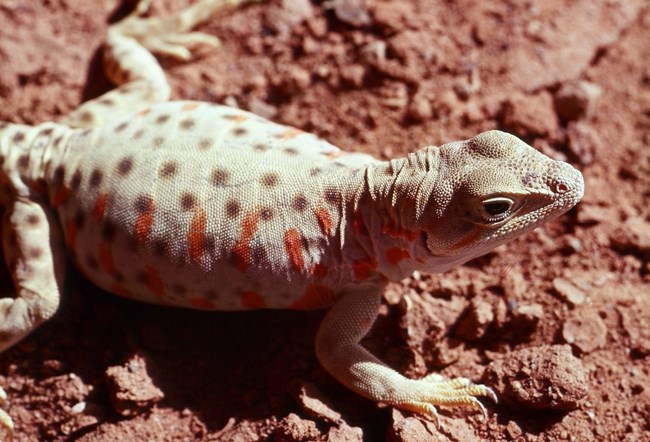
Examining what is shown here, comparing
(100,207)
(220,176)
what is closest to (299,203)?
(220,176)

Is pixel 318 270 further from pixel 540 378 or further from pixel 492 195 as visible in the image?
pixel 540 378

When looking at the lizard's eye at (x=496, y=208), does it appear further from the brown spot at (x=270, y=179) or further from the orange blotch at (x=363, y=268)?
the brown spot at (x=270, y=179)

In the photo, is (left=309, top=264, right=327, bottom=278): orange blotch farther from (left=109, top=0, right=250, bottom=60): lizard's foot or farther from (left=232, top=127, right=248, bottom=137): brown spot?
(left=109, top=0, right=250, bottom=60): lizard's foot

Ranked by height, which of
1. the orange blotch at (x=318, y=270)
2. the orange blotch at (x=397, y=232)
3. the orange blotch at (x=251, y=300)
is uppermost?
the orange blotch at (x=397, y=232)

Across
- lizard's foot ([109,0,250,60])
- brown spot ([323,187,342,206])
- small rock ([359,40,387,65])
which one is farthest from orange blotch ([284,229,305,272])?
lizard's foot ([109,0,250,60])

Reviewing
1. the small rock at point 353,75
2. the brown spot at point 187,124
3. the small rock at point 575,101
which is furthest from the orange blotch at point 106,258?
the small rock at point 575,101

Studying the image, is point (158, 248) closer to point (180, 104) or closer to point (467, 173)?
point (180, 104)

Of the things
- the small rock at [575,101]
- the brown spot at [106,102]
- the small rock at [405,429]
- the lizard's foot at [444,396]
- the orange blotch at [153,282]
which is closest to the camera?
the small rock at [405,429]
